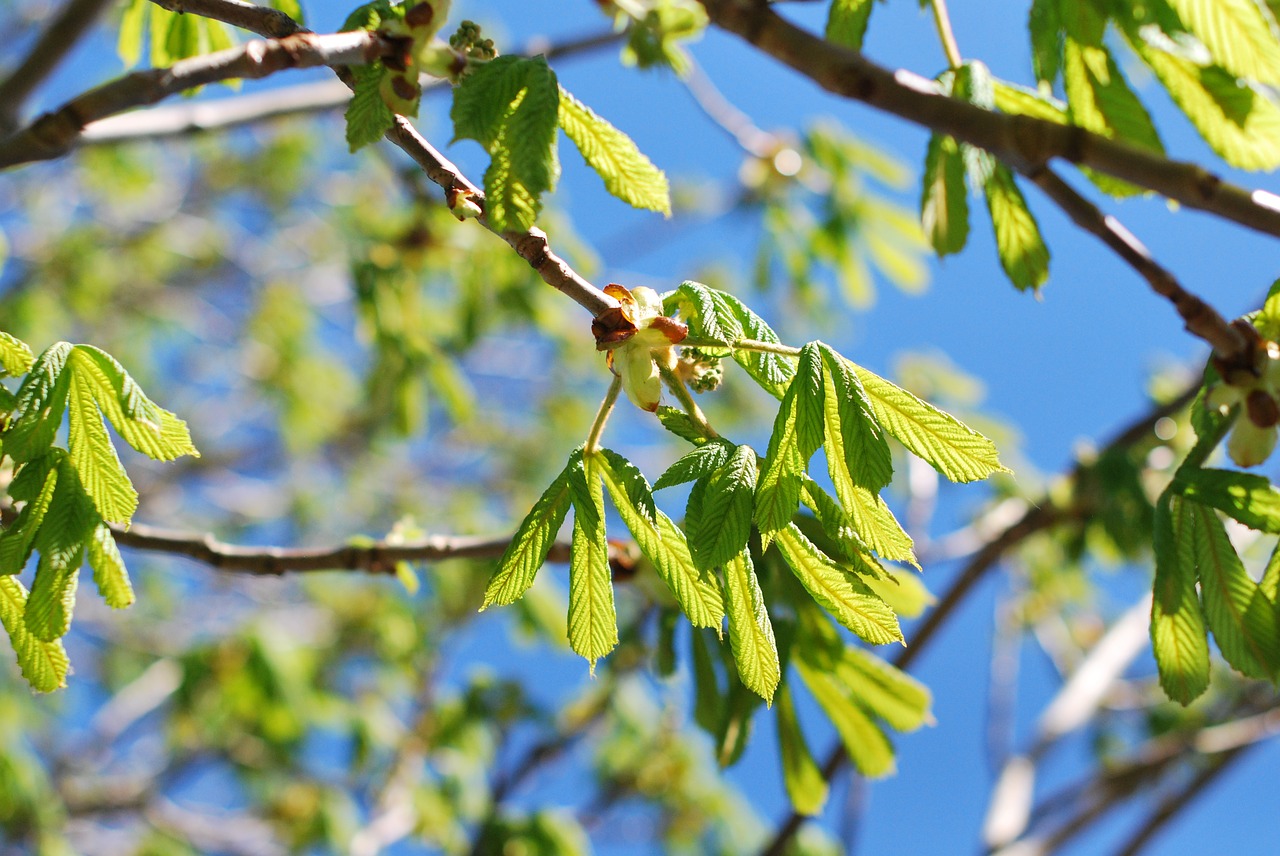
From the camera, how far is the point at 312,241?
791 centimetres

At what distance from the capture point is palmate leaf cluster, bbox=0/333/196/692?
1141 millimetres

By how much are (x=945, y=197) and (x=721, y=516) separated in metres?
0.89

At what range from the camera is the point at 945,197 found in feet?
5.39

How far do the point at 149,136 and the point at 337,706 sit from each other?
2.99 meters

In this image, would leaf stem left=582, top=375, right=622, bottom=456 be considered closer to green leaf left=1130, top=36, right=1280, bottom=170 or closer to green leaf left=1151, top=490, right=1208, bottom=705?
green leaf left=1151, top=490, right=1208, bottom=705

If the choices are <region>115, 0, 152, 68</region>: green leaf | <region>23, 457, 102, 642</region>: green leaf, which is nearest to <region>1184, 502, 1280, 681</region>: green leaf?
<region>23, 457, 102, 642</region>: green leaf

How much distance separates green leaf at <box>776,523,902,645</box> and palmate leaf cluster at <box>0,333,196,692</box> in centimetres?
76

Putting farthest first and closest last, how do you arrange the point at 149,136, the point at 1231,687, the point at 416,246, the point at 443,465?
the point at 443,465 < the point at 1231,687 < the point at 416,246 < the point at 149,136

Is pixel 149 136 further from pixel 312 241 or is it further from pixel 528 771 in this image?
pixel 312 241

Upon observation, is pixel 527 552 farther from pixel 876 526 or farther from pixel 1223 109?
pixel 1223 109

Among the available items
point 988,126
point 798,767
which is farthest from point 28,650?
point 988,126

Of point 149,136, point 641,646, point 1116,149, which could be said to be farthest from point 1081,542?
point 149,136

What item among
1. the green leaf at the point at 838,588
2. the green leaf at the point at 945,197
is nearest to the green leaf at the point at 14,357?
the green leaf at the point at 838,588

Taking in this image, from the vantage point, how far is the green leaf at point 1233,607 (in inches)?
45.1
